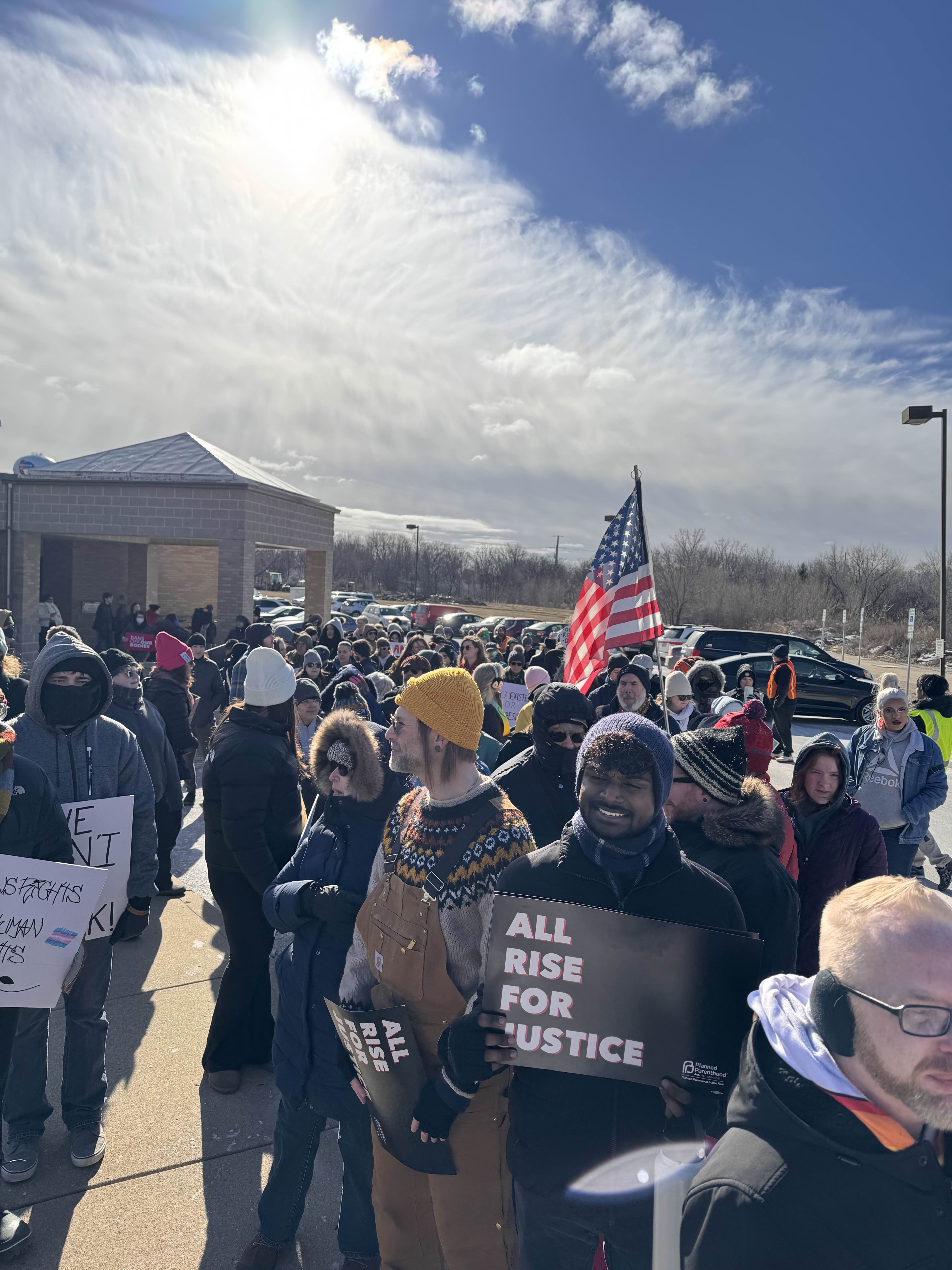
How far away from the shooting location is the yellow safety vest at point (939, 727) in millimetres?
6625

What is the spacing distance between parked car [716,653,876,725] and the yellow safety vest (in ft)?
35.5

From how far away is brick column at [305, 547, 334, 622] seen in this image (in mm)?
24953

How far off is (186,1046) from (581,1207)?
2.80 meters

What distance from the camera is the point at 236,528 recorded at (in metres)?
19.4

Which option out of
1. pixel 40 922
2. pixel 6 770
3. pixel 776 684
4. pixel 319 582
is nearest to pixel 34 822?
pixel 6 770

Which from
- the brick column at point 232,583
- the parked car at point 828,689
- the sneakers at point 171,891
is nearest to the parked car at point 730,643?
the parked car at point 828,689

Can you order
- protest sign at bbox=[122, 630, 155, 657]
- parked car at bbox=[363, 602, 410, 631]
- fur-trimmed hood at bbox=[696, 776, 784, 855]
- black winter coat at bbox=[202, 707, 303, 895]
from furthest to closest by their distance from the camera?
parked car at bbox=[363, 602, 410, 631] → protest sign at bbox=[122, 630, 155, 657] → black winter coat at bbox=[202, 707, 303, 895] → fur-trimmed hood at bbox=[696, 776, 784, 855]

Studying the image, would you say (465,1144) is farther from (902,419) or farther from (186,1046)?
(902,419)

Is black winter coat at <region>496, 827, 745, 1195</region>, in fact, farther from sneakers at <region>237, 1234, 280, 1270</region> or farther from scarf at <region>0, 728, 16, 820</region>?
scarf at <region>0, 728, 16, 820</region>

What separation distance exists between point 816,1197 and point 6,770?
271 cm

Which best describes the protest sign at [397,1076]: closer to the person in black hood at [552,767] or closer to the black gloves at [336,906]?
the black gloves at [336,906]

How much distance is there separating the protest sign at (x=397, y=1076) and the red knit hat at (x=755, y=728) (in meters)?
3.89

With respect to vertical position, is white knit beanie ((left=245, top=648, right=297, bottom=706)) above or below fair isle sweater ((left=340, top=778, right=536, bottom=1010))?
above

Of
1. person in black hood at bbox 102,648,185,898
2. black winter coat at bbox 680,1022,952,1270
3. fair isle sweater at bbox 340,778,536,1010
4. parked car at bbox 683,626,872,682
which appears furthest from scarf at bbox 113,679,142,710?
parked car at bbox 683,626,872,682
